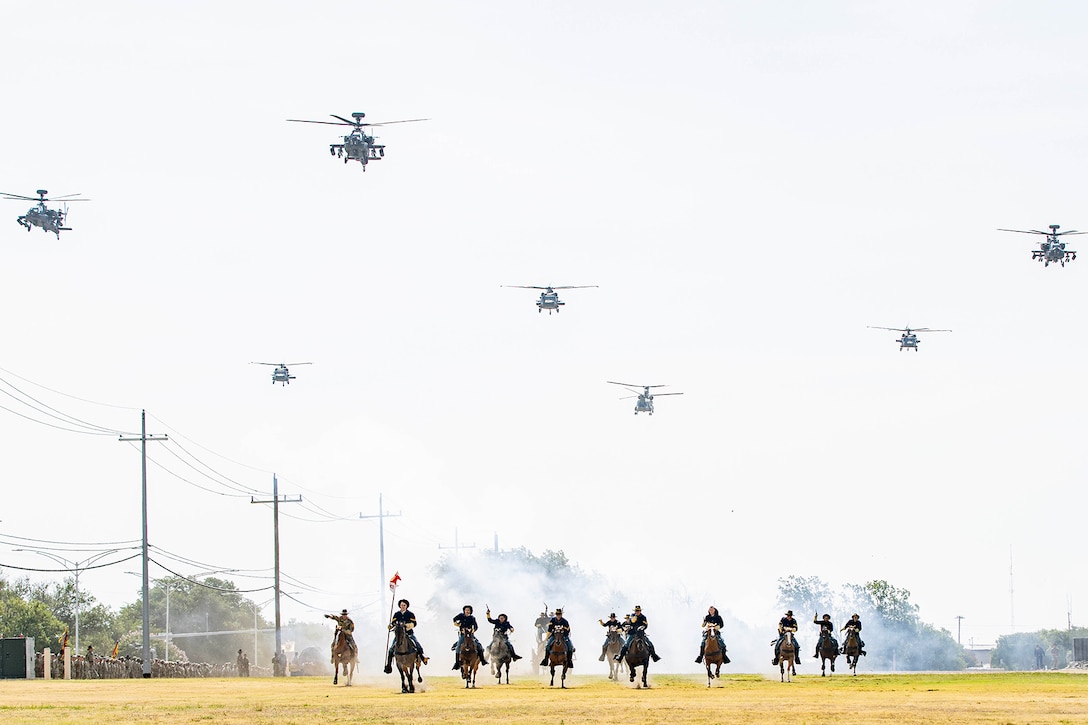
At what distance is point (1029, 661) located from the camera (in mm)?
181000

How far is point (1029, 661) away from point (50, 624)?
106 m

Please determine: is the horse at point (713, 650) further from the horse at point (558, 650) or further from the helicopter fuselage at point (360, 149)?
the helicopter fuselage at point (360, 149)

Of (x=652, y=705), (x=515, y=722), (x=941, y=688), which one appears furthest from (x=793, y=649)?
(x=515, y=722)

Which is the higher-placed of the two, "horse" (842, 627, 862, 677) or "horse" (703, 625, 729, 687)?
"horse" (703, 625, 729, 687)

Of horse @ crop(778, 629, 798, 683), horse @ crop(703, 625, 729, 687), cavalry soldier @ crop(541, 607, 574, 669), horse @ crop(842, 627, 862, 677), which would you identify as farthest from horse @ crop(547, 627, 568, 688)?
horse @ crop(842, 627, 862, 677)

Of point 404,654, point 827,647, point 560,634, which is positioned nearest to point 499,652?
point 560,634

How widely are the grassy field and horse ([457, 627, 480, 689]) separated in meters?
0.63

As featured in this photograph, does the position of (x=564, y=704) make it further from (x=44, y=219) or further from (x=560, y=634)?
(x=44, y=219)

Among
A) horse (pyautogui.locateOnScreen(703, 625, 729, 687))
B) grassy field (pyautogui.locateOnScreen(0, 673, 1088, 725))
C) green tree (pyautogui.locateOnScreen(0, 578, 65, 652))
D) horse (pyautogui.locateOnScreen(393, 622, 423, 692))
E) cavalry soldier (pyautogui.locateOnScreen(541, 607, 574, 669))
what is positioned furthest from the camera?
green tree (pyautogui.locateOnScreen(0, 578, 65, 652))

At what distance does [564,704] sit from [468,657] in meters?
14.4

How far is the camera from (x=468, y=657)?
5316 cm

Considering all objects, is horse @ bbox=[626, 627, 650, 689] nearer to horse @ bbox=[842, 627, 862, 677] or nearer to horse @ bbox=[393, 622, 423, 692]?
horse @ bbox=[393, 622, 423, 692]

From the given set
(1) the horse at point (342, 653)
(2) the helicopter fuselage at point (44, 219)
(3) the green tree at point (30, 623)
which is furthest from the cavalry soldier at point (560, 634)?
(3) the green tree at point (30, 623)

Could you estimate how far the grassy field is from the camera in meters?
32.9
